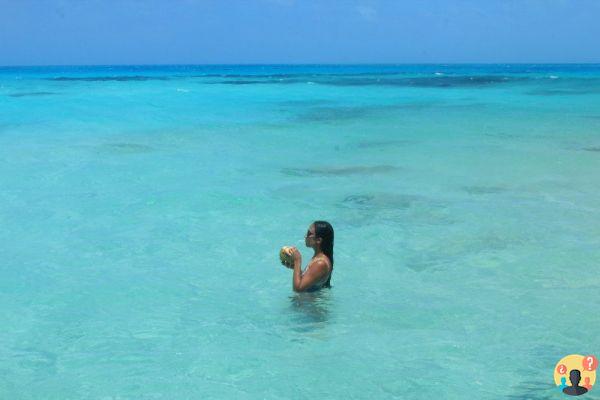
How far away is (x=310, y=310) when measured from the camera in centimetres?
516

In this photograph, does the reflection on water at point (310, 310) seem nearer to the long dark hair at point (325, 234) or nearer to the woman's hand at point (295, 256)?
the woman's hand at point (295, 256)

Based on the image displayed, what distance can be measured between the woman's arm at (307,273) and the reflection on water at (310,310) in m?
0.13

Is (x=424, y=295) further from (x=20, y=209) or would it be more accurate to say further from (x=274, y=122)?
(x=274, y=122)

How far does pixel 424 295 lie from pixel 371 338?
1016 millimetres

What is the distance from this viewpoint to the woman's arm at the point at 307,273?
4.98 meters

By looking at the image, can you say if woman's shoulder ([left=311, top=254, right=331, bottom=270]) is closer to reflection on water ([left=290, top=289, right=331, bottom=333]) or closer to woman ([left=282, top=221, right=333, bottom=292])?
woman ([left=282, top=221, right=333, bottom=292])

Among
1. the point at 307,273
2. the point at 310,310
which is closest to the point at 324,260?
the point at 307,273

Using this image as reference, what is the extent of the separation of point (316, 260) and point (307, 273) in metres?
0.13

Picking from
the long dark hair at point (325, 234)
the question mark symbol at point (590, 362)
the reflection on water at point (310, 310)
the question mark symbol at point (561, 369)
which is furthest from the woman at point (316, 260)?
the question mark symbol at point (590, 362)

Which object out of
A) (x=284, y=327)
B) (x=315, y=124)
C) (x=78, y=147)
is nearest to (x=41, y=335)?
(x=284, y=327)

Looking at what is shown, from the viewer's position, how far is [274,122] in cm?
2094

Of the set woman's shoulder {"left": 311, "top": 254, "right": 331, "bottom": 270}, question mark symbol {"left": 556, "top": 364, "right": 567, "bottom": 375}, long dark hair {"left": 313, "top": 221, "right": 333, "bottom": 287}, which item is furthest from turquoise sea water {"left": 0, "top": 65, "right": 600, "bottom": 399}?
long dark hair {"left": 313, "top": 221, "right": 333, "bottom": 287}

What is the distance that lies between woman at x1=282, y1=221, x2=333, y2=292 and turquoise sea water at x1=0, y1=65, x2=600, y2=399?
0.20 metres

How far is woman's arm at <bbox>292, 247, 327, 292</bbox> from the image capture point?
4.98m
